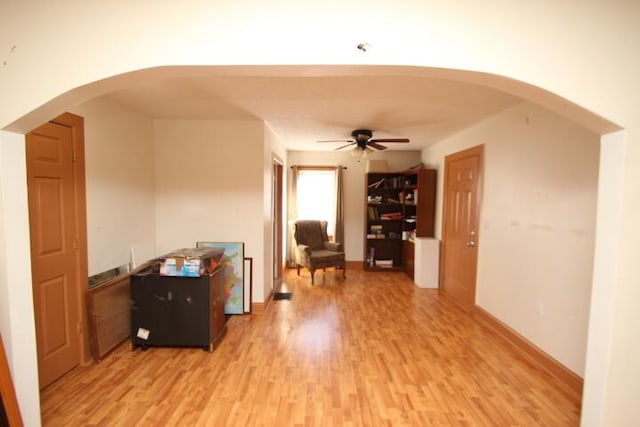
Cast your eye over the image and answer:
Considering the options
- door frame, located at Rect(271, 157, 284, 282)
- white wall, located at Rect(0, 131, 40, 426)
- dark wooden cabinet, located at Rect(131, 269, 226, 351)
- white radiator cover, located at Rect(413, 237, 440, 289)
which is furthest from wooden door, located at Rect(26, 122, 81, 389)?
white radiator cover, located at Rect(413, 237, 440, 289)

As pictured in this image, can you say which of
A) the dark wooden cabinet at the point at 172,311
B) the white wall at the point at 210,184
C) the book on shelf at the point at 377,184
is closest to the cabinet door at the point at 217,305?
the dark wooden cabinet at the point at 172,311

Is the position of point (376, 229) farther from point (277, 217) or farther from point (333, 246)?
point (277, 217)

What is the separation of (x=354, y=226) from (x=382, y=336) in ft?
9.75

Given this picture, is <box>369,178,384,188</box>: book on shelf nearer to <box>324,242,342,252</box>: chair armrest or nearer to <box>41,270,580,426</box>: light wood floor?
<box>324,242,342,252</box>: chair armrest

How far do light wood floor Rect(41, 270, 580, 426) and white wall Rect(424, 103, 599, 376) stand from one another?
395 millimetres

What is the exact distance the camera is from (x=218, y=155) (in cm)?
329

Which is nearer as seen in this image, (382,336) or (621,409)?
(621,409)

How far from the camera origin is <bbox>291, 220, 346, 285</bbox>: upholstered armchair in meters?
4.67

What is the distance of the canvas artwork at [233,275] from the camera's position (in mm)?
3270

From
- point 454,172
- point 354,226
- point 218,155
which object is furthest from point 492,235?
point 218,155

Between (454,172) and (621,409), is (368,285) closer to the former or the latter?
(454,172)

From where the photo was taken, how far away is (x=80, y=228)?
225cm

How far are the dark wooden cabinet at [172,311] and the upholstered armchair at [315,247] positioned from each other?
226 centimetres

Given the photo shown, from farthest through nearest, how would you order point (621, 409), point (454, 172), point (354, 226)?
point (354, 226), point (454, 172), point (621, 409)
